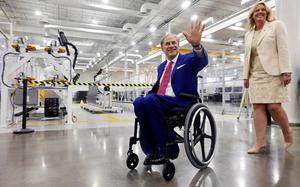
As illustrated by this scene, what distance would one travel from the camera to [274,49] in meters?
1.85

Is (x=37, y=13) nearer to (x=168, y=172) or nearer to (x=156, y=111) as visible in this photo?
(x=156, y=111)

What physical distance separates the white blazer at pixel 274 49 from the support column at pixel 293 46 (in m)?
1.99

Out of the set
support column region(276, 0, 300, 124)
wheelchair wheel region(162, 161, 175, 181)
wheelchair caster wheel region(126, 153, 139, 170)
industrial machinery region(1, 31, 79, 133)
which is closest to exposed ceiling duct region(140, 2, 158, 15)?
industrial machinery region(1, 31, 79, 133)

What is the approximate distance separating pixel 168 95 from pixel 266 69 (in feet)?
3.66

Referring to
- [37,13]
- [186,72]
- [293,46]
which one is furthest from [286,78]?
[37,13]

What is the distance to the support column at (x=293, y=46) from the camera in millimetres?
3346

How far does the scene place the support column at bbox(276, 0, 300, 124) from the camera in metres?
3.35

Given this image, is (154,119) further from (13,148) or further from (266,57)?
(13,148)

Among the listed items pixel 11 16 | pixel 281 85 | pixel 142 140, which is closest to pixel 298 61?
pixel 281 85

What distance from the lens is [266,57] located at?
6.06ft

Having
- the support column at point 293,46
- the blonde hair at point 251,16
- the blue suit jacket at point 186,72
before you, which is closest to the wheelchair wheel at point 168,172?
the blue suit jacket at point 186,72

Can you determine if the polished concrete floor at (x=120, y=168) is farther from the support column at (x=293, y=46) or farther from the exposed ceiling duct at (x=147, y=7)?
the exposed ceiling duct at (x=147, y=7)

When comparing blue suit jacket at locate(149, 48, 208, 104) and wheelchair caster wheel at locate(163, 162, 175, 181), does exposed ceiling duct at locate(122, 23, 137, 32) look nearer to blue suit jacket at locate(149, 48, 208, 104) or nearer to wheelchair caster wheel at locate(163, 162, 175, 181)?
blue suit jacket at locate(149, 48, 208, 104)

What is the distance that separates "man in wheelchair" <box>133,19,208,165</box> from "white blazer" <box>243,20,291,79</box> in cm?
89
